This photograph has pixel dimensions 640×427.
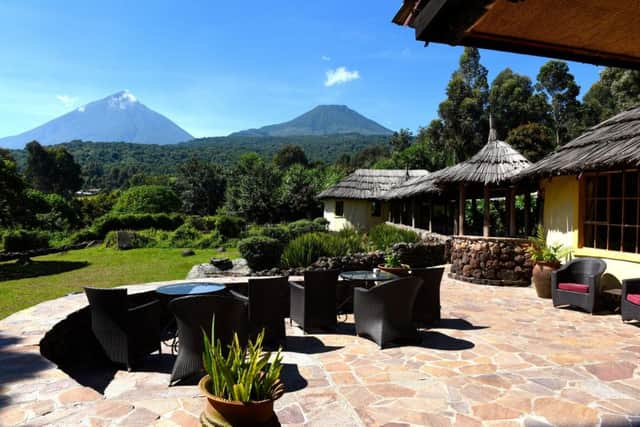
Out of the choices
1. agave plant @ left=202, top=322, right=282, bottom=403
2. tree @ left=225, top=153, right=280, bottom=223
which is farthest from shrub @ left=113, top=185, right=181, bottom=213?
agave plant @ left=202, top=322, right=282, bottom=403

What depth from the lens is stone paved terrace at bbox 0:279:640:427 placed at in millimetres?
3188

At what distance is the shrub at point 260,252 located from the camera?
12047mm

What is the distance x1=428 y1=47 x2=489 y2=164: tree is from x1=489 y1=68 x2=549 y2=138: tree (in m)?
1.17

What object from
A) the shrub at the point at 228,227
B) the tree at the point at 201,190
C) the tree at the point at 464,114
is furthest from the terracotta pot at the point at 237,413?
the tree at the point at 201,190

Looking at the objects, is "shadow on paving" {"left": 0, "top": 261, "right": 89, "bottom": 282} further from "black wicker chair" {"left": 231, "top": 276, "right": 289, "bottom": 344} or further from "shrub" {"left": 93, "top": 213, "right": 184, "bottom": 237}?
"black wicker chair" {"left": 231, "top": 276, "right": 289, "bottom": 344}

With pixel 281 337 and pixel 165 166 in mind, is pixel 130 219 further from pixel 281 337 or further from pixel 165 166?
pixel 165 166

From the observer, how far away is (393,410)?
11.3 feet

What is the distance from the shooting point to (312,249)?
11.4 metres

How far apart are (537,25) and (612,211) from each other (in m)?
7.21

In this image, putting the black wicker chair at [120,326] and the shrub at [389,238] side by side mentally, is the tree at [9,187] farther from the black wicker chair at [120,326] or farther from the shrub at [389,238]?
the black wicker chair at [120,326]

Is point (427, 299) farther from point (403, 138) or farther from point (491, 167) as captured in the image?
point (403, 138)

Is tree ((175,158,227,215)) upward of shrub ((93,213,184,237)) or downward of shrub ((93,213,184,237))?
upward

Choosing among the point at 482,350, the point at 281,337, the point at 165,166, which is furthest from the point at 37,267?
the point at 165,166

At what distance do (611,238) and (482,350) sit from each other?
4.54m
